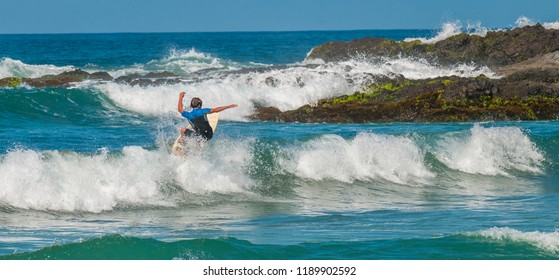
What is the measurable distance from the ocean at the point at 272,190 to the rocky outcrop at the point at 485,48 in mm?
13805

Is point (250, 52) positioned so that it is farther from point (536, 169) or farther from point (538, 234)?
point (538, 234)

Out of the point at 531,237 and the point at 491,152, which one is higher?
the point at 491,152

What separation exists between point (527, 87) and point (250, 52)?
49.4 m

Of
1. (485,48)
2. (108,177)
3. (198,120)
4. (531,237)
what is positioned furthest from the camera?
(485,48)

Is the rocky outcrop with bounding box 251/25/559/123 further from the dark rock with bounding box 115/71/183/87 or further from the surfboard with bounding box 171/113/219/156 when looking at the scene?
the surfboard with bounding box 171/113/219/156

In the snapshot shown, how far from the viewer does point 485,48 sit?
1684 inches

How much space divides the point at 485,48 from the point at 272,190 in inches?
988

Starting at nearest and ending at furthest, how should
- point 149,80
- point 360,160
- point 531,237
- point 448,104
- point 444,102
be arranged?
point 531,237
point 360,160
point 448,104
point 444,102
point 149,80

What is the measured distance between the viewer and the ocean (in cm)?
1294

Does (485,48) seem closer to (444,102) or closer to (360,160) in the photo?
(444,102)

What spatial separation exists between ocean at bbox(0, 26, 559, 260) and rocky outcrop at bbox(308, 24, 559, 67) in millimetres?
13805

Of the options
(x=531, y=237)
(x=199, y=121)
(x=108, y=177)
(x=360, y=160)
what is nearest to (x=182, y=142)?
(x=199, y=121)

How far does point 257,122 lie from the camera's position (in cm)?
3033

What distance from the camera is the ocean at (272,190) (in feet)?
42.4
